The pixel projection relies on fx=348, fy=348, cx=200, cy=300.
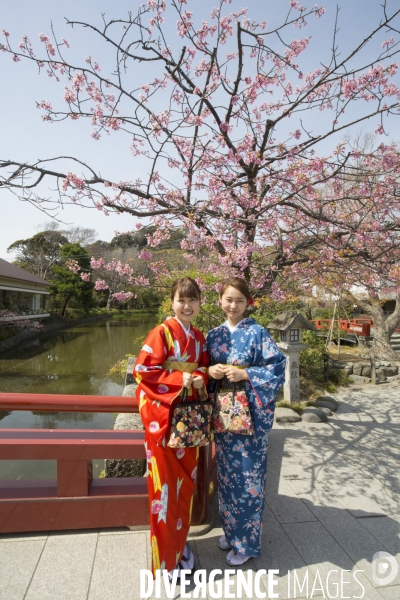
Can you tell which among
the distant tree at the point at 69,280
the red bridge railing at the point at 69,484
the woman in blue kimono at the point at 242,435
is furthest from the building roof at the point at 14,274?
the woman in blue kimono at the point at 242,435

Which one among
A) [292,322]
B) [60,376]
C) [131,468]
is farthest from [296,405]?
[60,376]

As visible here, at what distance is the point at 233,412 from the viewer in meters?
1.96

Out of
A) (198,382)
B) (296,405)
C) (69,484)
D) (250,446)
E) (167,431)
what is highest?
(198,382)

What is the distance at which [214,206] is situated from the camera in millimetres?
3984

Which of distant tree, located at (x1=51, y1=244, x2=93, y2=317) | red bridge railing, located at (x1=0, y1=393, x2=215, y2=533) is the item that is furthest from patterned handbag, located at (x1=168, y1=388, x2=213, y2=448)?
distant tree, located at (x1=51, y1=244, x2=93, y2=317)

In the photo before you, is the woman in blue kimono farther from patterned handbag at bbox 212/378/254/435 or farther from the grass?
the grass

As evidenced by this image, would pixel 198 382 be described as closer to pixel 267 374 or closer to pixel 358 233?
pixel 267 374

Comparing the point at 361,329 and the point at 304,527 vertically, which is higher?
the point at 361,329

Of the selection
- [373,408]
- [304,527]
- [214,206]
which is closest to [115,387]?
[373,408]

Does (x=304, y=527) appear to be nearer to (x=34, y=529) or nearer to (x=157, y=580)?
(x=157, y=580)

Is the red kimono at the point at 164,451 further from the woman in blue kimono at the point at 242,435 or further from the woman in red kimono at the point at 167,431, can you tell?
the woman in blue kimono at the point at 242,435

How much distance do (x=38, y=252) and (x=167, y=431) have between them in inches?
1118

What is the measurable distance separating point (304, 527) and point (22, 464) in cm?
467

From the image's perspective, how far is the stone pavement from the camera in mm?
1839
